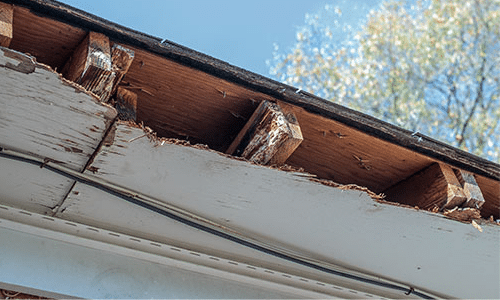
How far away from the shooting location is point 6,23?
143 centimetres

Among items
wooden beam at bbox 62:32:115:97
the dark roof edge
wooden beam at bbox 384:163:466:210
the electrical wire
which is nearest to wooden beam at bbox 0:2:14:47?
the dark roof edge

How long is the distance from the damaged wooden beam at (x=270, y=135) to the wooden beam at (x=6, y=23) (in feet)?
2.34

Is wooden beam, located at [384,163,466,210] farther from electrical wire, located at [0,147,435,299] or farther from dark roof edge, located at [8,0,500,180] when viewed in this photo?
electrical wire, located at [0,147,435,299]

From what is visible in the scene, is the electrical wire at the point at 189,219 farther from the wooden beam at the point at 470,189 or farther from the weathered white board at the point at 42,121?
the wooden beam at the point at 470,189

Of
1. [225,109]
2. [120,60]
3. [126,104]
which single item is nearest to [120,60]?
[120,60]

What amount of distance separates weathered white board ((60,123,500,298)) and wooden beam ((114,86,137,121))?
9 centimetres

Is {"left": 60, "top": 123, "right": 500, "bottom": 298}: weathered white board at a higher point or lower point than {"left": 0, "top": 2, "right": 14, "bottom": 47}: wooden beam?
lower

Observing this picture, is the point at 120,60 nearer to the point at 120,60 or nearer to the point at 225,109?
the point at 120,60

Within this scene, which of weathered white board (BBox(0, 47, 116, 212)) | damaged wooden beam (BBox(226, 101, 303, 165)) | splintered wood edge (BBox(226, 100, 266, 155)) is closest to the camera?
weathered white board (BBox(0, 47, 116, 212))

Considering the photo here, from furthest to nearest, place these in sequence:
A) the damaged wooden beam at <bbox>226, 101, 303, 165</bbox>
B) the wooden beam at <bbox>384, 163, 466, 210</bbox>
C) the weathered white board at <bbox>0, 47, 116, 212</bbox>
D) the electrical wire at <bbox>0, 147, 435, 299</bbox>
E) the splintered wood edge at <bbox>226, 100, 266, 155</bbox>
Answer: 1. the wooden beam at <bbox>384, 163, 466, 210</bbox>
2. the splintered wood edge at <bbox>226, 100, 266, 155</bbox>
3. the damaged wooden beam at <bbox>226, 101, 303, 165</bbox>
4. the electrical wire at <bbox>0, 147, 435, 299</bbox>
5. the weathered white board at <bbox>0, 47, 116, 212</bbox>

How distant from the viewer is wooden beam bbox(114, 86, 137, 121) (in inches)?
62.4

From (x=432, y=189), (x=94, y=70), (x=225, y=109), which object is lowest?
(x=432, y=189)

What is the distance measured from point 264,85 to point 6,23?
73 centimetres

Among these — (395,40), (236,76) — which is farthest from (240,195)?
(395,40)
